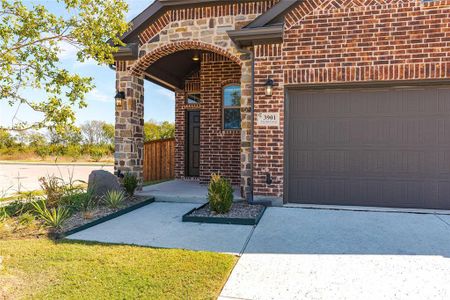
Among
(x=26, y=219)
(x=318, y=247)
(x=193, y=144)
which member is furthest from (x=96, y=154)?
(x=318, y=247)

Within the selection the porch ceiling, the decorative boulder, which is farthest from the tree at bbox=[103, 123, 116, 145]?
the decorative boulder

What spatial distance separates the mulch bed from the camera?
17.4 ft

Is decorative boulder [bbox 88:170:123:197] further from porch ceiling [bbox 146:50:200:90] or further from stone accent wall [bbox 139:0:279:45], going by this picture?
stone accent wall [bbox 139:0:279:45]

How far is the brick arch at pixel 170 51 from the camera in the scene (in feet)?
23.6

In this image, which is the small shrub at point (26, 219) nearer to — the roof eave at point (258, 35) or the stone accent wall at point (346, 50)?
the stone accent wall at point (346, 50)

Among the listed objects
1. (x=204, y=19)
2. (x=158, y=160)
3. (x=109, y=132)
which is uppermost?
(x=204, y=19)

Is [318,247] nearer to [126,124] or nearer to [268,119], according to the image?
[268,119]

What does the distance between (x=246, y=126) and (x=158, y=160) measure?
5936 mm

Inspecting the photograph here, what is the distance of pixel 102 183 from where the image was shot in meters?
6.80

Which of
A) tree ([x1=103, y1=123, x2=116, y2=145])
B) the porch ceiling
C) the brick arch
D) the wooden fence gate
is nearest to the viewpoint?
the brick arch

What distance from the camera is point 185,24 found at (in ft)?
24.4

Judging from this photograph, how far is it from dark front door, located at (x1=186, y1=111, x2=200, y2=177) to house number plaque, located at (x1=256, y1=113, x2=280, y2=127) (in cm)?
423

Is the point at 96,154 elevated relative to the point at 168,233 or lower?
elevated

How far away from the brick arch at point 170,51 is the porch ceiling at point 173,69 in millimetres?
652
